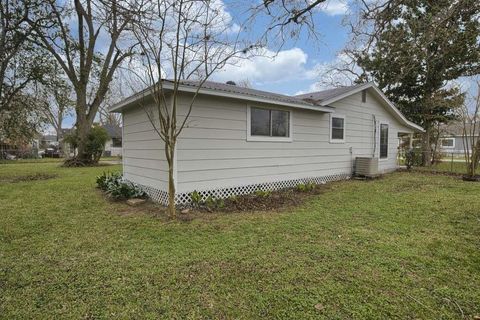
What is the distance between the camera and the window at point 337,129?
9.59m

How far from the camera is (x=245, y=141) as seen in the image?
6922 mm

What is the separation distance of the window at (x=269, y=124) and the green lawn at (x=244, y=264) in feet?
8.13

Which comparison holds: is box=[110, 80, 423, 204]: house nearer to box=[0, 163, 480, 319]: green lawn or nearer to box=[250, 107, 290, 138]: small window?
box=[250, 107, 290, 138]: small window

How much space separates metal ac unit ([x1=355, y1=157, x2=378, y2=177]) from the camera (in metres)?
10.2

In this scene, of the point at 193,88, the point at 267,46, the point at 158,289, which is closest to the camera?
the point at 158,289

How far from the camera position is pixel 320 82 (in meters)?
23.2

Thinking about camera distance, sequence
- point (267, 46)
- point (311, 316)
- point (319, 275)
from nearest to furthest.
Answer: point (311, 316)
point (319, 275)
point (267, 46)

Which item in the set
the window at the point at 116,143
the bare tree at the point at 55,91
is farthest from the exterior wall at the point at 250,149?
the window at the point at 116,143

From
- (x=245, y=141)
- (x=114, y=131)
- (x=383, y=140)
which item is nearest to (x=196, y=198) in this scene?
(x=245, y=141)

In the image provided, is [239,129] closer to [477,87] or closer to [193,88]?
[193,88]

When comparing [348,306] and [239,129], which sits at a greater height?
[239,129]

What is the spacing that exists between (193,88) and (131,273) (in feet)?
12.2

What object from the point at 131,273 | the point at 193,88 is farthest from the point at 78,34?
the point at 131,273

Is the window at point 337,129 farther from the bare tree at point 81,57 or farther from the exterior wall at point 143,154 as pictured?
the bare tree at point 81,57
